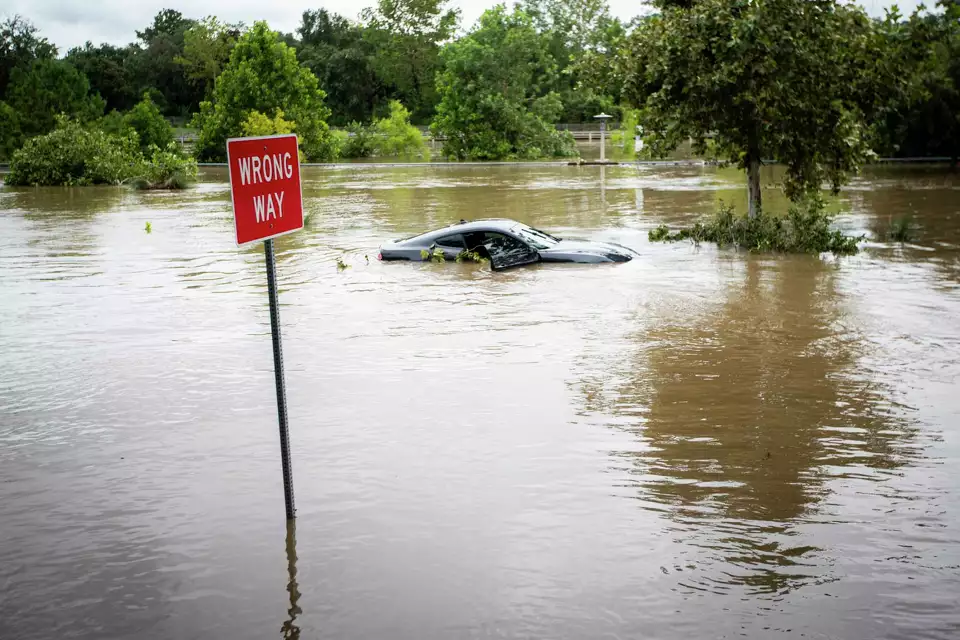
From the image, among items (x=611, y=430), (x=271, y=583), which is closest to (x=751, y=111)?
(x=611, y=430)

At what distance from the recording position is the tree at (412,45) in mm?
97000

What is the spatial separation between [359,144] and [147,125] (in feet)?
46.6

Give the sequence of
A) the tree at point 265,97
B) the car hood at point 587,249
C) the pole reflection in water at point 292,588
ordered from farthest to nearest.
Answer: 1. the tree at point 265,97
2. the car hood at point 587,249
3. the pole reflection in water at point 292,588

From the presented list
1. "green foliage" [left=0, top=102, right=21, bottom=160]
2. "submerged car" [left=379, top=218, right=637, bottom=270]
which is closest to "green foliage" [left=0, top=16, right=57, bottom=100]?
"green foliage" [left=0, top=102, right=21, bottom=160]

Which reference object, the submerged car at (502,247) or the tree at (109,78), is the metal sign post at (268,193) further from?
the tree at (109,78)

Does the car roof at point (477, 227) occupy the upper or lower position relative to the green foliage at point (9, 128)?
lower

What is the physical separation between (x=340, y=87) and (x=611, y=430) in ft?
295

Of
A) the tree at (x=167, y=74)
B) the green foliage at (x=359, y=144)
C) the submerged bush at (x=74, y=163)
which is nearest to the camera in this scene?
the submerged bush at (x=74, y=163)

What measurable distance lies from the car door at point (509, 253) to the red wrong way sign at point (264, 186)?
42.4 ft

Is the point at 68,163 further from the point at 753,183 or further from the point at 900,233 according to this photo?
the point at 900,233

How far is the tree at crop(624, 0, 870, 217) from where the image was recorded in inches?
835

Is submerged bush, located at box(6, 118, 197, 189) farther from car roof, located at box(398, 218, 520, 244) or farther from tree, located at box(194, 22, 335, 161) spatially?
car roof, located at box(398, 218, 520, 244)

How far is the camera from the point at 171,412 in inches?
428

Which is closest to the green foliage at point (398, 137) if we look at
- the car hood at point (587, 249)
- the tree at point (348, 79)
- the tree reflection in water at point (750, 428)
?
the tree at point (348, 79)
